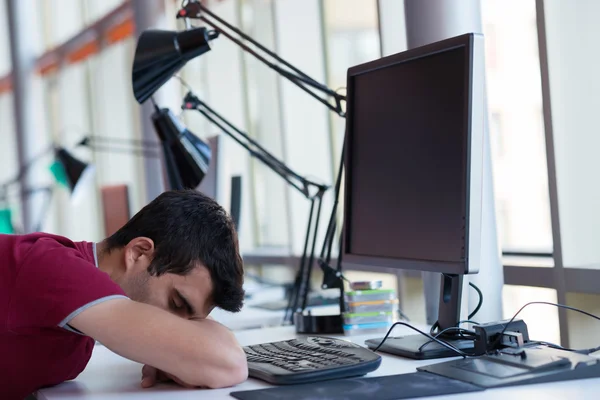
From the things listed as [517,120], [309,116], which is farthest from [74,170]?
[517,120]

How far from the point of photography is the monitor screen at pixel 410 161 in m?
1.38

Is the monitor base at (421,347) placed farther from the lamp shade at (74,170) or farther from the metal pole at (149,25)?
the metal pole at (149,25)

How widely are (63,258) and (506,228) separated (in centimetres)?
164

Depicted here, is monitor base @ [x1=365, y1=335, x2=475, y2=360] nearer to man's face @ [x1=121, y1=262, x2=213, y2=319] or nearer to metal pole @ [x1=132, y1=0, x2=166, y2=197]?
man's face @ [x1=121, y1=262, x2=213, y2=319]

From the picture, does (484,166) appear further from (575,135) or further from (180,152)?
(180,152)

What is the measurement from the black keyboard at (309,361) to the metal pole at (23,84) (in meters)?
6.26

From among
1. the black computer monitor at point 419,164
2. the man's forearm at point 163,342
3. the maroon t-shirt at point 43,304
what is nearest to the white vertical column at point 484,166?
the black computer monitor at point 419,164

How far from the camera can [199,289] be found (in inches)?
56.7

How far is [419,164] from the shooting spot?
149cm

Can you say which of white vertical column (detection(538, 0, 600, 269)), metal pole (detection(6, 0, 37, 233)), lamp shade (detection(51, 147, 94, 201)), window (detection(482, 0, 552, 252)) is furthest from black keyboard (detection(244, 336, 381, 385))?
metal pole (detection(6, 0, 37, 233))

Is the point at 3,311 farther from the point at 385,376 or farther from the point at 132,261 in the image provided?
the point at 385,376

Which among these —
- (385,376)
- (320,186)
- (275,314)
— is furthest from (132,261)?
(275,314)

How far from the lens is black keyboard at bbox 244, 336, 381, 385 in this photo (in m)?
1.28

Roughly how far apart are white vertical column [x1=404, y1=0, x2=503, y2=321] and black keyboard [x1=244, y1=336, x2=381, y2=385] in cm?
47
